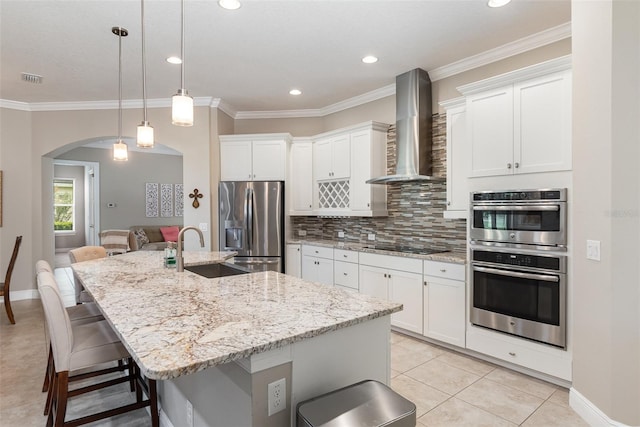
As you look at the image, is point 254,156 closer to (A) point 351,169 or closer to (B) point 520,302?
(A) point 351,169

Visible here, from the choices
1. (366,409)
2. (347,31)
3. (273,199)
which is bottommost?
(366,409)

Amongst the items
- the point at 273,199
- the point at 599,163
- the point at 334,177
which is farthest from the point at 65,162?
the point at 599,163

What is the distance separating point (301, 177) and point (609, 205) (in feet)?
12.1

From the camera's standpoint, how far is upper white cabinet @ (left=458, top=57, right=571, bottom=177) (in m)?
2.63

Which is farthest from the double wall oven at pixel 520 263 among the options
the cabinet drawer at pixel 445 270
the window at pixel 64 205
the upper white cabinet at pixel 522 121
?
the window at pixel 64 205

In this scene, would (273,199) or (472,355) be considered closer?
(472,355)

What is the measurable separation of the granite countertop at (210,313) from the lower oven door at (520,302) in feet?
5.14

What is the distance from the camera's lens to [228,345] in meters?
1.22

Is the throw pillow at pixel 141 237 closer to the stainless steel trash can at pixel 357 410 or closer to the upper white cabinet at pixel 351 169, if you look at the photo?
the upper white cabinet at pixel 351 169

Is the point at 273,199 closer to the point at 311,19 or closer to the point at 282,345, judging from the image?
the point at 311,19

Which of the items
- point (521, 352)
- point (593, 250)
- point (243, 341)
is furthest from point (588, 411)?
point (243, 341)

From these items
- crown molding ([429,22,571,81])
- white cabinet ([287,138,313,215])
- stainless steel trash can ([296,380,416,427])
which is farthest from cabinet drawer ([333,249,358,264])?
stainless steel trash can ([296,380,416,427])

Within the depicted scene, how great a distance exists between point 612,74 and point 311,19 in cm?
209

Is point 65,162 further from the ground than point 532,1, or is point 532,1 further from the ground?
point 532,1
